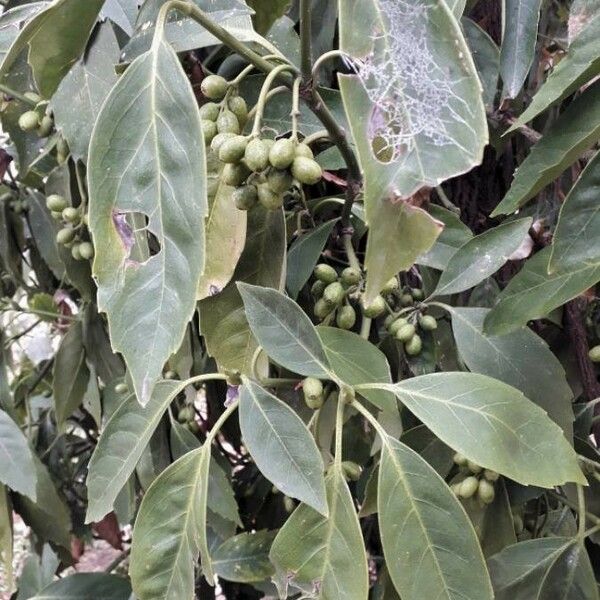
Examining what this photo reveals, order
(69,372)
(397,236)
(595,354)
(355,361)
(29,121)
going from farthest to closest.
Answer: (69,372), (29,121), (595,354), (355,361), (397,236)

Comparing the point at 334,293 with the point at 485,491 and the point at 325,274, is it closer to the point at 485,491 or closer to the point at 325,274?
the point at 325,274

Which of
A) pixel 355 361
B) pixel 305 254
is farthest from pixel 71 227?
pixel 355 361

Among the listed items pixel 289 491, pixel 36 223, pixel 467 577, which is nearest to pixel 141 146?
pixel 289 491

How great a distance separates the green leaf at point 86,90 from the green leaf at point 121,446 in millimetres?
248

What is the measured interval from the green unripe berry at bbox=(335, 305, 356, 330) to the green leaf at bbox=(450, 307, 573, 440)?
99 millimetres

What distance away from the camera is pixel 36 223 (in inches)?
45.3

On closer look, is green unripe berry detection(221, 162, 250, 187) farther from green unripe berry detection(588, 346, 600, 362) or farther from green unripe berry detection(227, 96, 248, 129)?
green unripe berry detection(588, 346, 600, 362)

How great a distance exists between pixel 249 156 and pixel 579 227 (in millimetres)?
239

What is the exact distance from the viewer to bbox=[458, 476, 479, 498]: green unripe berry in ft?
2.10

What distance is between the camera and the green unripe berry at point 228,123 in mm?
514

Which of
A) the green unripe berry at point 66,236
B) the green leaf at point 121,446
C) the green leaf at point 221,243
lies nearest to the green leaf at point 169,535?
the green leaf at point 121,446

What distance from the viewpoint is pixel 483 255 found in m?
0.61

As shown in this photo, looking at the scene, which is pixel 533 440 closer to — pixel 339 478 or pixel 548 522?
pixel 339 478

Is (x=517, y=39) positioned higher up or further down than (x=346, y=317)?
higher up
